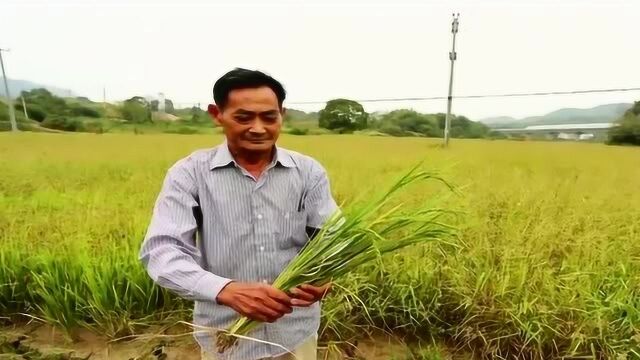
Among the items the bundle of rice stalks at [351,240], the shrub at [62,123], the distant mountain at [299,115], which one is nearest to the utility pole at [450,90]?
the distant mountain at [299,115]

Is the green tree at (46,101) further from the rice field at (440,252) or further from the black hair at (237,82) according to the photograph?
the black hair at (237,82)

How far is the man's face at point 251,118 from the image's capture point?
1.09m

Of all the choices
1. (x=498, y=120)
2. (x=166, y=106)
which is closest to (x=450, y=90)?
(x=498, y=120)

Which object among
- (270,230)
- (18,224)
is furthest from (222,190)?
(18,224)

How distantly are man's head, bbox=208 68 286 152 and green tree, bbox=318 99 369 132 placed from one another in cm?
176

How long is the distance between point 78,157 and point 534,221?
261 cm

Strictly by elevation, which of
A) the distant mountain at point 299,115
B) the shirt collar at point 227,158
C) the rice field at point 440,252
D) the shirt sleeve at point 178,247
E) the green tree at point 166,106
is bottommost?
the rice field at point 440,252

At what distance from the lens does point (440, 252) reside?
2.21m

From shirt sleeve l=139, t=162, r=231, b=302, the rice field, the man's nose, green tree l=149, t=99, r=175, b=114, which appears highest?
green tree l=149, t=99, r=175, b=114

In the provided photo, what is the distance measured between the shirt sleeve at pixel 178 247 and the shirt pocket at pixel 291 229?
0.19 m

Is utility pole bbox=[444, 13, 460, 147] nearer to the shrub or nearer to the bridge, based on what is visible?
the bridge

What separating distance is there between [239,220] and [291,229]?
0.41 ft

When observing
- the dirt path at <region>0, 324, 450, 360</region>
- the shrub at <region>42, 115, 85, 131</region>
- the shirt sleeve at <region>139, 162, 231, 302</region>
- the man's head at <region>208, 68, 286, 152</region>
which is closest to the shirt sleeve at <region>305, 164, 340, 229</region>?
the man's head at <region>208, 68, 286, 152</region>

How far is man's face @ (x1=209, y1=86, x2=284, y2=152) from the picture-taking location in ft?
3.56
